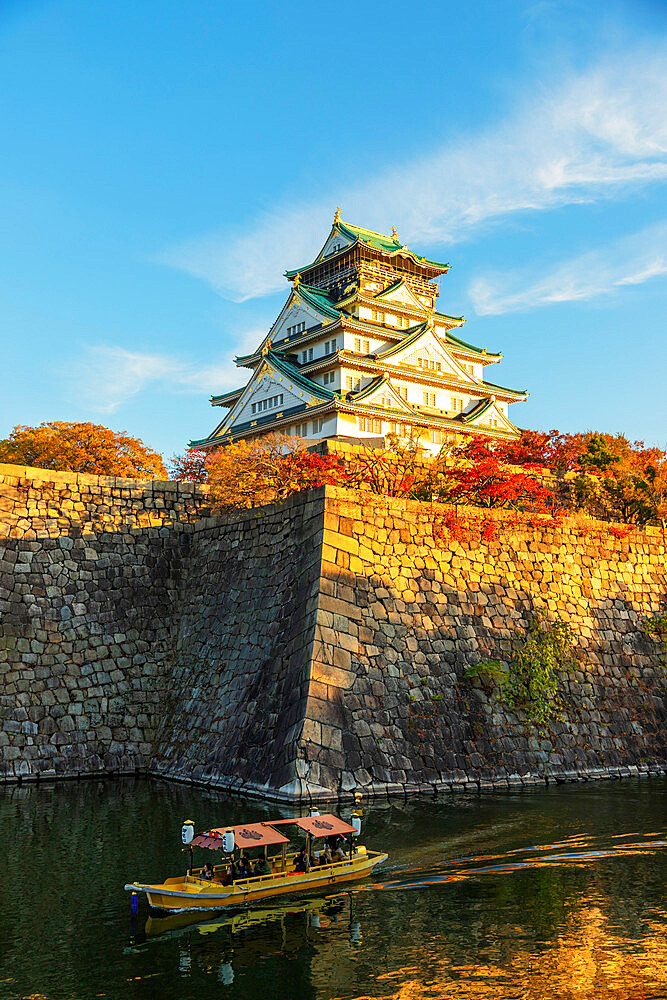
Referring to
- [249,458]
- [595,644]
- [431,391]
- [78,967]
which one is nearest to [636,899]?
[78,967]

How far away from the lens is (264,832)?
9.91 m

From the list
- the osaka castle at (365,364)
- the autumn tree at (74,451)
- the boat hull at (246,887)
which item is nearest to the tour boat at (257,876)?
the boat hull at (246,887)

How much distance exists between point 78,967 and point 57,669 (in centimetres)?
1066

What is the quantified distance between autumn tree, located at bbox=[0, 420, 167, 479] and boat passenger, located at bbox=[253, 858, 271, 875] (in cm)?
2062

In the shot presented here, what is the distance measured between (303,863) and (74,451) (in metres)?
23.0

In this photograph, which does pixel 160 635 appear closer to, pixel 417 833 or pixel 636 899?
pixel 417 833

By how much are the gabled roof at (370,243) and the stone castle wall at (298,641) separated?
104 feet

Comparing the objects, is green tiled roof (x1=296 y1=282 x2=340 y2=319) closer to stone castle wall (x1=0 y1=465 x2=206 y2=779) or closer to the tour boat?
stone castle wall (x1=0 y1=465 x2=206 y2=779)

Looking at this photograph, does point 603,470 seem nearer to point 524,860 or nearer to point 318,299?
point 524,860

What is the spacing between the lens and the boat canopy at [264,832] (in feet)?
31.4

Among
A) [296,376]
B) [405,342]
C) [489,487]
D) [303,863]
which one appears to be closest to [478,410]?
[405,342]

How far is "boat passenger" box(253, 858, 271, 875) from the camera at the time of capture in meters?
9.98

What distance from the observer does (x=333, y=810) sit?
12961 millimetres

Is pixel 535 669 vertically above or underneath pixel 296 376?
underneath
